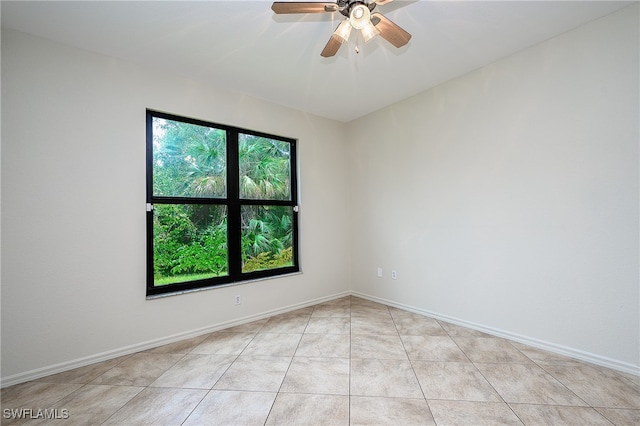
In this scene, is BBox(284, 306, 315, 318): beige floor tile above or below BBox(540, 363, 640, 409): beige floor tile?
above

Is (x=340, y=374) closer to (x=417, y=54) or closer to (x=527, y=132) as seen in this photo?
(x=527, y=132)

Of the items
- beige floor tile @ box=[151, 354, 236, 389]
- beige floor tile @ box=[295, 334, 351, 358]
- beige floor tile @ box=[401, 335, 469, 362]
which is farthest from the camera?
beige floor tile @ box=[295, 334, 351, 358]

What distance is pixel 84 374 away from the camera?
7.06 ft

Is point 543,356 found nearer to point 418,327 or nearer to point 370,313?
point 418,327

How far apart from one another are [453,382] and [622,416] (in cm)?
88

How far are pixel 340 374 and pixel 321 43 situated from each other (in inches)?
106

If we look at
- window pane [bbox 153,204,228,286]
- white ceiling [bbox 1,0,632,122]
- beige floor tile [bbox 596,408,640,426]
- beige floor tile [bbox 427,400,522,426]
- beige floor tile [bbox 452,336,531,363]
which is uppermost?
white ceiling [bbox 1,0,632,122]

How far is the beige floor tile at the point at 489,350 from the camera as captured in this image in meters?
2.25

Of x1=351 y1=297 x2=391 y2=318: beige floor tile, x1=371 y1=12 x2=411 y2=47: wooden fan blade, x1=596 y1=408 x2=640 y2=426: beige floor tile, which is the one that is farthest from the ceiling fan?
x1=351 y1=297 x2=391 y2=318: beige floor tile

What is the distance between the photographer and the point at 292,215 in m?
3.78

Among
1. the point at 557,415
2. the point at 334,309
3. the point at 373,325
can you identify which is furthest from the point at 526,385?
the point at 334,309

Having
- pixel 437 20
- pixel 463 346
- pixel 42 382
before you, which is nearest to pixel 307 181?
pixel 437 20

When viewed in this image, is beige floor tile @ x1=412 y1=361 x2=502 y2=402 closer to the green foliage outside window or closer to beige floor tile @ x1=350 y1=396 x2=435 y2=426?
beige floor tile @ x1=350 y1=396 x2=435 y2=426

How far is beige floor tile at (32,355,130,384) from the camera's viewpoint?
6.81 feet
